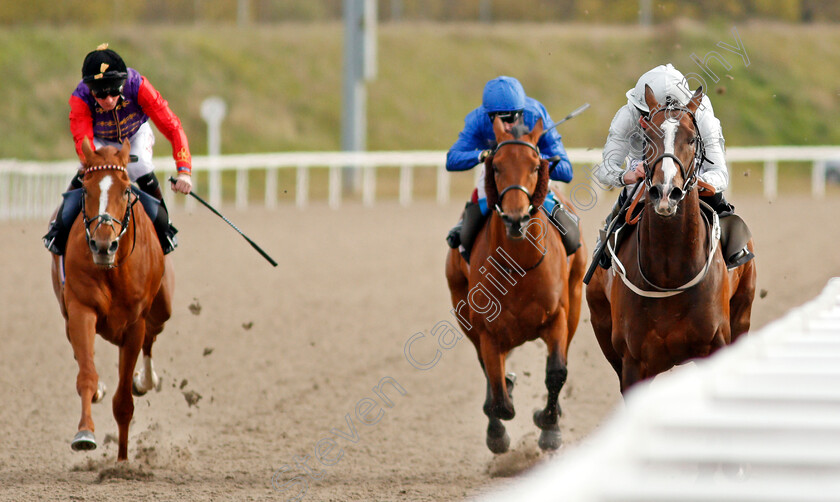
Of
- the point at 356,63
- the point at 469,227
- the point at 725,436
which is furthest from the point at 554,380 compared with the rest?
the point at 356,63

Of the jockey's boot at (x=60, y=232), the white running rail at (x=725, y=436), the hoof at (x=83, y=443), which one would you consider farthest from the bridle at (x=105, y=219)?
the white running rail at (x=725, y=436)

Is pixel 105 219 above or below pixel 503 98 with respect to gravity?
below

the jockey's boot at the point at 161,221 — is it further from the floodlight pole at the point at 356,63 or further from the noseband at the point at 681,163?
the floodlight pole at the point at 356,63

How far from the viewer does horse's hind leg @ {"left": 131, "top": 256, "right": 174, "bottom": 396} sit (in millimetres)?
6562

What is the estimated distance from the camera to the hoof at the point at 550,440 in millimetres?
5996

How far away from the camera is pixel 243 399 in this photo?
296 inches

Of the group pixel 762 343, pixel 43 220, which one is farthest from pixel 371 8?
pixel 762 343

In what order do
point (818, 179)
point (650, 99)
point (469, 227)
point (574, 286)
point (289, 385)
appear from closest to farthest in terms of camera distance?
1. point (650, 99)
2. point (469, 227)
3. point (574, 286)
4. point (289, 385)
5. point (818, 179)

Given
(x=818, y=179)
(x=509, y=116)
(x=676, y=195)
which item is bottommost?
(x=818, y=179)

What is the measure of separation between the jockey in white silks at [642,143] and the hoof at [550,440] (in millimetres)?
899

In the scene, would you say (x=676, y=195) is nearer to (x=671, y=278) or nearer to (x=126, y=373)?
(x=671, y=278)

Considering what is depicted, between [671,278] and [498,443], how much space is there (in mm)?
1315

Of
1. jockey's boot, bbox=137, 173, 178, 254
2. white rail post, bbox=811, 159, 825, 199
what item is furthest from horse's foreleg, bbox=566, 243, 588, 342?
white rail post, bbox=811, 159, 825, 199

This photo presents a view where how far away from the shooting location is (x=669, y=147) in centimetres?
477
